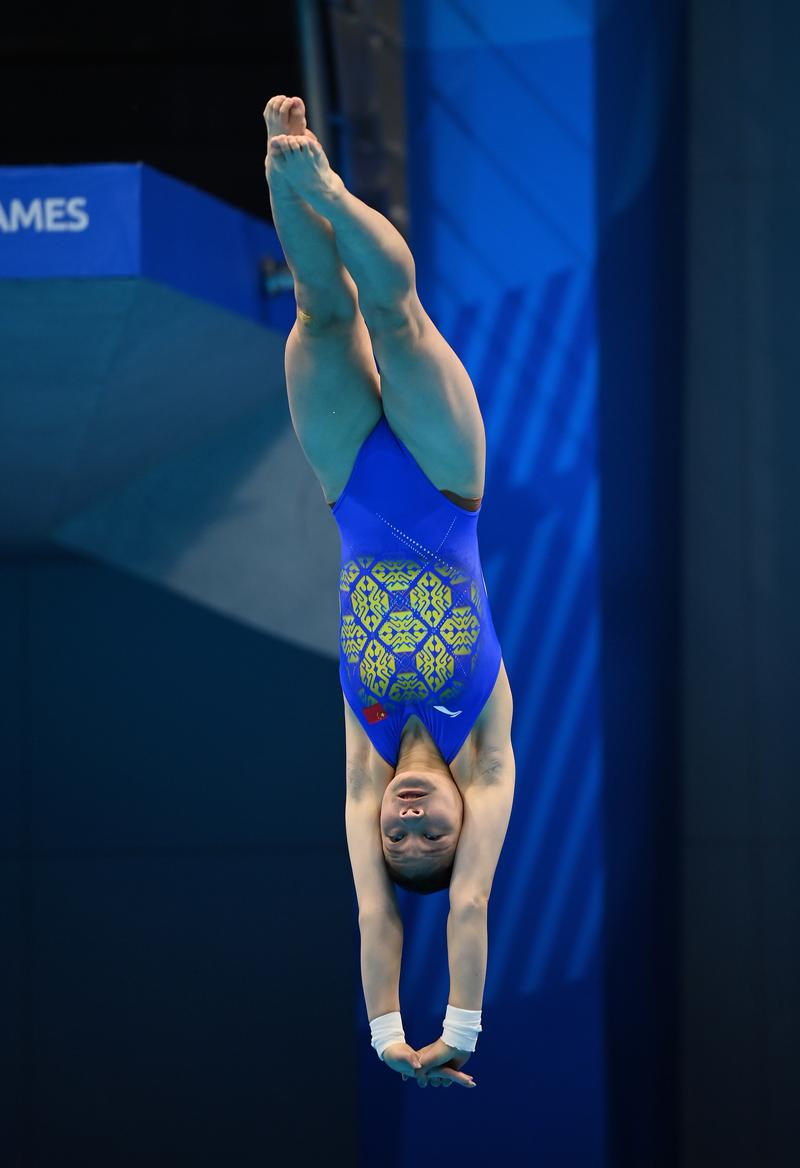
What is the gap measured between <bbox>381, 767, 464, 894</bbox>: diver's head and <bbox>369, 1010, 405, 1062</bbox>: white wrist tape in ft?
1.25

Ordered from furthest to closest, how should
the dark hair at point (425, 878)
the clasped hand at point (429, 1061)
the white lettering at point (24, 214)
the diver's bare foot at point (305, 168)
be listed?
the white lettering at point (24, 214)
the dark hair at point (425, 878)
the clasped hand at point (429, 1061)
the diver's bare foot at point (305, 168)

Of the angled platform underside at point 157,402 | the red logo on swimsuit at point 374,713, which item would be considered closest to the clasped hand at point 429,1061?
the red logo on swimsuit at point 374,713

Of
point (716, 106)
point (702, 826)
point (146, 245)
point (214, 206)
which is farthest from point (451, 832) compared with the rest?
point (716, 106)

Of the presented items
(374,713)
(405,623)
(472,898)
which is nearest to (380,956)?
(472,898)

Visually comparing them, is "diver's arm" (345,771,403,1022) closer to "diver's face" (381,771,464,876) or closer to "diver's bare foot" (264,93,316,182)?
"diver's face" (381,771,464,876)

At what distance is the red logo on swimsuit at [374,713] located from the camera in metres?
4.45

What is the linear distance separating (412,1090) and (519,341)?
3152 millimetres

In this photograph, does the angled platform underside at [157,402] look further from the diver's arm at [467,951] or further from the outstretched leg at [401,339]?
the diver's arm at [467,951]

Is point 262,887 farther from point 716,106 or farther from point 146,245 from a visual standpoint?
point 716,106

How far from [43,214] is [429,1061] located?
2.96m

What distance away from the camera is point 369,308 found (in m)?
4.14

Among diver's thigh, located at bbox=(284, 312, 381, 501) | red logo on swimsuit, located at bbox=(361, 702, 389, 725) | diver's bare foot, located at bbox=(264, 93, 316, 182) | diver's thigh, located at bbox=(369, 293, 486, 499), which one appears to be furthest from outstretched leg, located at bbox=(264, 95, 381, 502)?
red logo on swimsuit, located at bbox=(361, 702, 389, 725)

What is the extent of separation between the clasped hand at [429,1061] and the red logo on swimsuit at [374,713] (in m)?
0.92

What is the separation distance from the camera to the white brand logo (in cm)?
504
